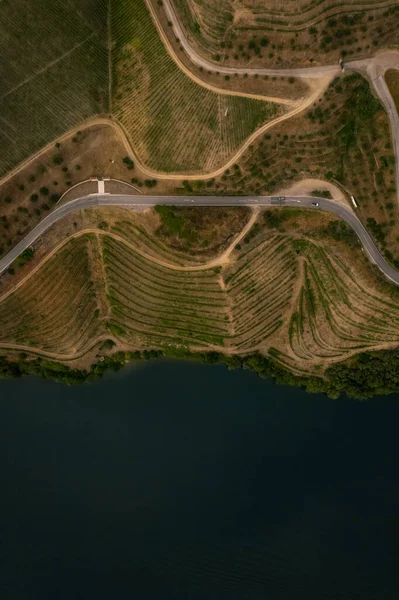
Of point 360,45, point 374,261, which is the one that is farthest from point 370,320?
point 360,45

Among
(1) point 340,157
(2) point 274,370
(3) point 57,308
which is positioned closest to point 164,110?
(1) point 340,157

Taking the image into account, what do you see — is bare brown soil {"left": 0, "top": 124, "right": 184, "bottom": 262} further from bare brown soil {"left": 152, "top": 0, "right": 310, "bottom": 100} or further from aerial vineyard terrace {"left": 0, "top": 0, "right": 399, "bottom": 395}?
bare brown soil {"left": 152, "top": 0, "right": 310, "bottom": 100}

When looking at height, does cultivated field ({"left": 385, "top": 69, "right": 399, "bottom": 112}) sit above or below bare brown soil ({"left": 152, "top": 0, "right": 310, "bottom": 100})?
above

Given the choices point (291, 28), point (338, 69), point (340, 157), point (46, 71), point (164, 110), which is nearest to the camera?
point (291, 28)

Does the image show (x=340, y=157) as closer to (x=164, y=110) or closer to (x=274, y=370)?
(x=164, y=110)

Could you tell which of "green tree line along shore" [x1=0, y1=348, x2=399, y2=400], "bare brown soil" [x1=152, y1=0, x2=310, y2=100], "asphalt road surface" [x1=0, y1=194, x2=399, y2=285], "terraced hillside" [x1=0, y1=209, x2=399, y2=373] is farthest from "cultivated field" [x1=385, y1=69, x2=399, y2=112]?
"green tree line along shore" [x1=0, y1=348, x2=399, y2=400]

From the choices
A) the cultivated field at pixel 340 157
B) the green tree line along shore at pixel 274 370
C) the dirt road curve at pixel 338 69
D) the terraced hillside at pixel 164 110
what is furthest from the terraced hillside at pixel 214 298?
the dirt road curve at pixel 338 69
